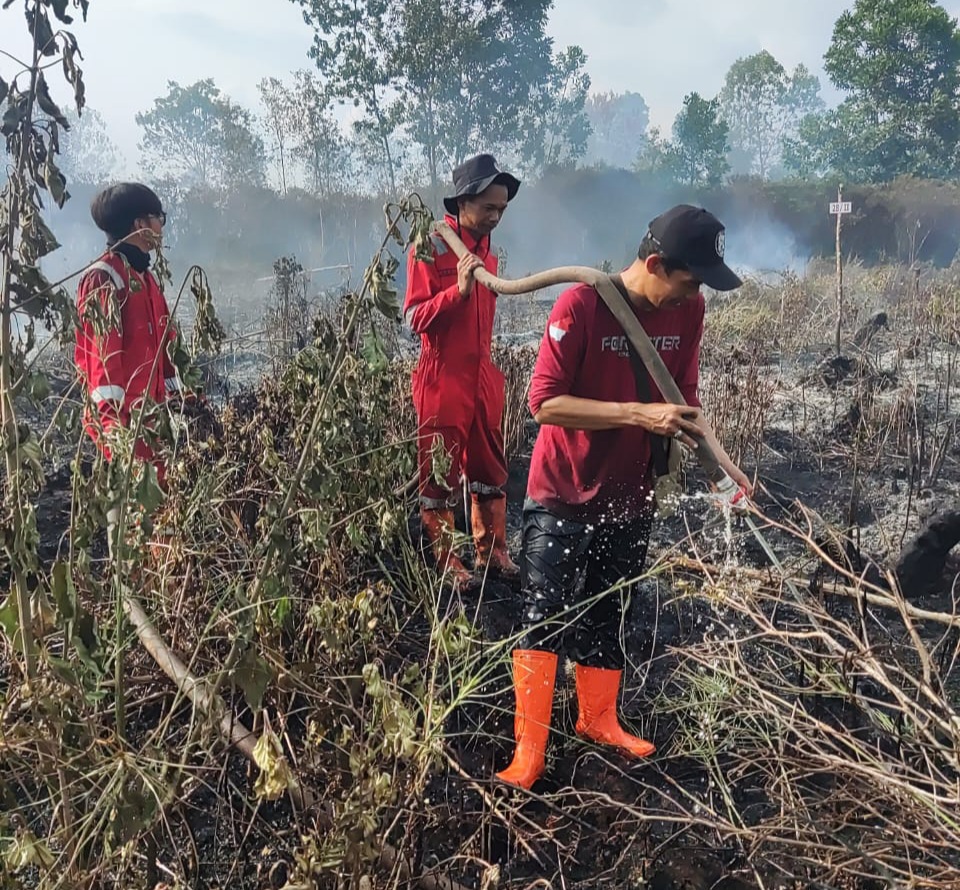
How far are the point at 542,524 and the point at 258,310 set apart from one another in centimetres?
1640

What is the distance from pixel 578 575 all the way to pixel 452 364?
114 cm

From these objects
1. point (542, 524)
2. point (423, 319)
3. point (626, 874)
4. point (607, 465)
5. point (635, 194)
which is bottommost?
point (626, 874)

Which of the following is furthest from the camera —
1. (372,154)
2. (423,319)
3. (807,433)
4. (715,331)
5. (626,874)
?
(372,154)

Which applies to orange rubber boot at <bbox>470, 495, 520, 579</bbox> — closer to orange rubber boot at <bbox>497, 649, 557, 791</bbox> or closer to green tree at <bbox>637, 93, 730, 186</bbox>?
orange rubber boot at <bbox>497, 649, 557, 791</bbox>

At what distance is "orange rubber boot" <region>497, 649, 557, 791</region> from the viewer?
215cm

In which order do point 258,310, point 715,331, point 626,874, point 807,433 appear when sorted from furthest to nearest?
1. point 258,310
2. point 715,331
3. point 807,433
4. point 626,874

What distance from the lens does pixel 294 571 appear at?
2592 mm

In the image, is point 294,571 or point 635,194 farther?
point 635,194

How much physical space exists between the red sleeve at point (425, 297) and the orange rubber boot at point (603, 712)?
139cm

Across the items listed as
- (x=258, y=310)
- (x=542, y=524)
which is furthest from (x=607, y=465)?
(x=258, y=310)

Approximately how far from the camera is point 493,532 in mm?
3332

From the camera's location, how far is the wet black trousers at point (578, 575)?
219 cm

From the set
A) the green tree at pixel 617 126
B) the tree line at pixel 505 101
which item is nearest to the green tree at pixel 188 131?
the tree line at pixel 505 101

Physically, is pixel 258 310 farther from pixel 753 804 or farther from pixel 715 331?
→ pixel 753 804
